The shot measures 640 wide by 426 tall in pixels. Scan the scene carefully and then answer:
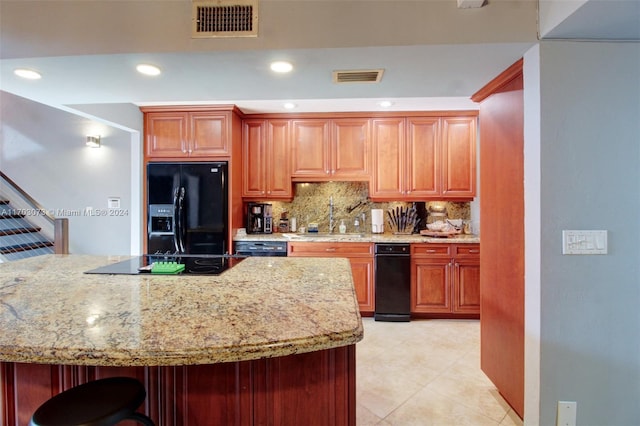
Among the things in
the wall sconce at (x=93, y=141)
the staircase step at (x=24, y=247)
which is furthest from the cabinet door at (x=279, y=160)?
the staircase step at (x=24, y=247)

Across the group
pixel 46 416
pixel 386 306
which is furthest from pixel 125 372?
pixel 386 306

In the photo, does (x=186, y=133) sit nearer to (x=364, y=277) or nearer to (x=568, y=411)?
(x=364, y=277)

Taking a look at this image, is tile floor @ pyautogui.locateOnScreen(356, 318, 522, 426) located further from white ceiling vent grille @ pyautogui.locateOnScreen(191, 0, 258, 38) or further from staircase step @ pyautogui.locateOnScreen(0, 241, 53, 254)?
staircase step @ pyautogui.locateOnScreen(0, 241, 53, 254)

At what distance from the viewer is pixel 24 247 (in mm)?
4055

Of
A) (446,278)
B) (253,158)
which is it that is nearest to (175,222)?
(253,158)

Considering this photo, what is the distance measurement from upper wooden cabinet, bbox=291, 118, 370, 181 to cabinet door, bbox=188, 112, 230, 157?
2.68 feet

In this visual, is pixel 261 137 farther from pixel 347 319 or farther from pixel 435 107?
pixel 347 319

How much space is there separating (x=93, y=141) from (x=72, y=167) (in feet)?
1.87

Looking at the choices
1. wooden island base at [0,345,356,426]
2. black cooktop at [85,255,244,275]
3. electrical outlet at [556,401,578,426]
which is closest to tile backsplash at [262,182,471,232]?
black cooktop at [85,255,244,275]

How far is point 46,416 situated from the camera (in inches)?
32.1

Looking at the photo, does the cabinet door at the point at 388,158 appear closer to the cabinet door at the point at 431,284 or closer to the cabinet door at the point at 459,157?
the cabinet door at the point at 459,157

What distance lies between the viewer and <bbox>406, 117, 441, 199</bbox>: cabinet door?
11.5ft

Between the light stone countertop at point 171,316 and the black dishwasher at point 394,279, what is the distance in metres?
1.70

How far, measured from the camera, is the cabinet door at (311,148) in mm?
3576
